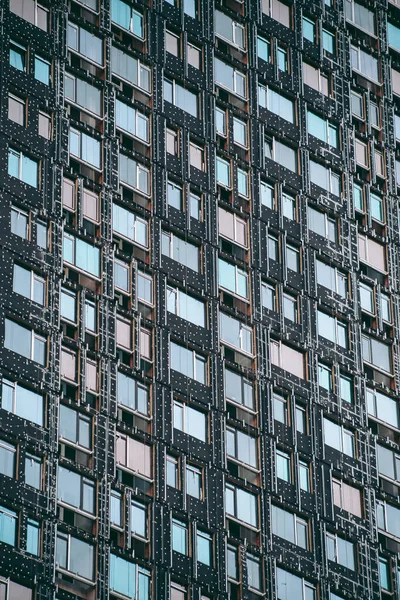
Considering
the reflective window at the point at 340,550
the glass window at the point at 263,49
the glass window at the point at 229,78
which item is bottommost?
the reflective window at the point at 340,550

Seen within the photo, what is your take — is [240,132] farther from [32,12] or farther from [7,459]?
[7,459]

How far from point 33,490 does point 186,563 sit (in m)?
9.35

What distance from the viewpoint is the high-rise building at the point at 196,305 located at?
11675cm

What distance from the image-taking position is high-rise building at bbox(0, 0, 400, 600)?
383 feet

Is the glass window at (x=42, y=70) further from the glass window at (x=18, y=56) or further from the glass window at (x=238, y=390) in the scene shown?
the glass window at (x=238, y=390)

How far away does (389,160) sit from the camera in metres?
138

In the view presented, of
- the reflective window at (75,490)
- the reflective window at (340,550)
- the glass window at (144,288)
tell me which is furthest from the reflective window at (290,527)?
the glass window at (144,288)

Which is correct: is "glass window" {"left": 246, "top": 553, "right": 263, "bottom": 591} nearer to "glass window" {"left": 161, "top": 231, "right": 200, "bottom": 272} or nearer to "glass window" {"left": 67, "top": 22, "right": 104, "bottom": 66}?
"glass window" {"left": 161, "top": 231, "right": 200, "bottom": 272}

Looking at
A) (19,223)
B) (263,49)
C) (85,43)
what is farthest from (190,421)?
(263,49)

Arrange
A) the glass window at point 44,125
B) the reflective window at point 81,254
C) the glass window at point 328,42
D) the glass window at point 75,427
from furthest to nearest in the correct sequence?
1. the glass window at point 328,42
2. the glass window at point 44,125
3. the reflective window at point 81,254
4. the glass window at point 75,427

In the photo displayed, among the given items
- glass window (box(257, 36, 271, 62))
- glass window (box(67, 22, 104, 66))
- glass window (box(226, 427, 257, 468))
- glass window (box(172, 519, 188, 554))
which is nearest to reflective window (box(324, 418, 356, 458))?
glass window (box(226, 427, 257, 468))

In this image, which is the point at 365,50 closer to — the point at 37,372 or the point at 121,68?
the point at 121,68

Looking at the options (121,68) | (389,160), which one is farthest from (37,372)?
(389,160)

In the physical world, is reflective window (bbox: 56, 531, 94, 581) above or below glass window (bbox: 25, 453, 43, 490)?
below
